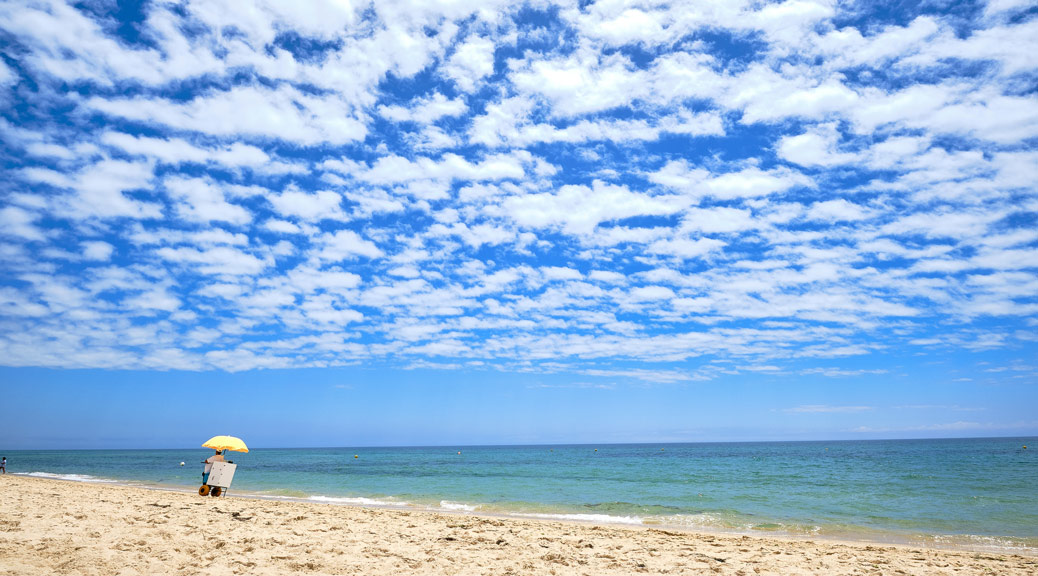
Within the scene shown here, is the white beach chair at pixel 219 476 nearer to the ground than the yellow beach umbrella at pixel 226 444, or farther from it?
nearer to the ground

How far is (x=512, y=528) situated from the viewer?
13.5 metres

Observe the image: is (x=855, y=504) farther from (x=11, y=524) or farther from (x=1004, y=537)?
(x=11, y=524)

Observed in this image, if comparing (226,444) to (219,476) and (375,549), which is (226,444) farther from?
(375,549)

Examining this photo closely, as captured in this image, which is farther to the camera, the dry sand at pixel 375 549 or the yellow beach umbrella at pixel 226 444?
the yellow beach umbrella at pixel 226 444

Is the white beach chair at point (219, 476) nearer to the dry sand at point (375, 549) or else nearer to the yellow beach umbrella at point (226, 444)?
the yellow beach umbrella at point (226, 444)

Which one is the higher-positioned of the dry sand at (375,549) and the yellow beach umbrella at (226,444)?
the yellow beach umbrella at (226,444)

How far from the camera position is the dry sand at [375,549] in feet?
28.4

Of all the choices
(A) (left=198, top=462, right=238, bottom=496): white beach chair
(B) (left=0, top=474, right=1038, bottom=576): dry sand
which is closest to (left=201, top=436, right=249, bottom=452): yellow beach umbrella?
(A) (left=198, top=462, right=238, bottom=496): white beach chair

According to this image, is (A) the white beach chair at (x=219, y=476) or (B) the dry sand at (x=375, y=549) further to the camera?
(A) the white beach chair at (x=219, y=476)

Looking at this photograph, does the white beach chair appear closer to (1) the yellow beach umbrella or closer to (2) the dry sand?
(1) the yellow beach umbrella

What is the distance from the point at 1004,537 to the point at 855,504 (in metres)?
7.20

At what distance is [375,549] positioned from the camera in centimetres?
1009

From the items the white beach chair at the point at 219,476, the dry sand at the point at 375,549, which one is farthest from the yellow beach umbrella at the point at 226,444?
the dry sand at the point at 375,549

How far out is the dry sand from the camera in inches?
340
